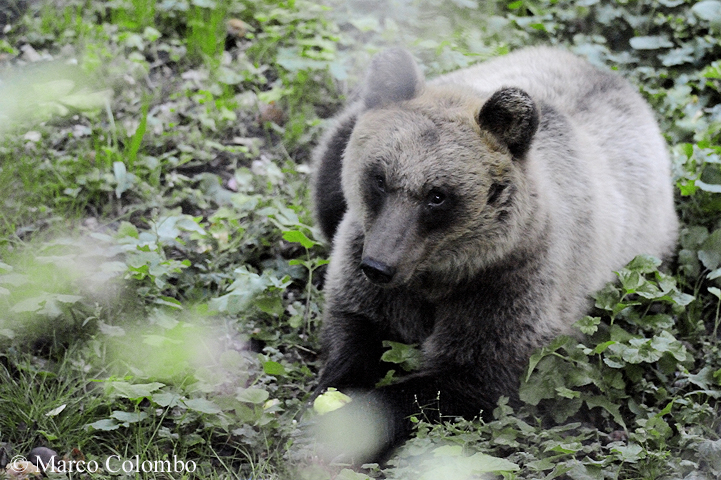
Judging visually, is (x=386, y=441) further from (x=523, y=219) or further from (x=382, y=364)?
(x=523, y=219)

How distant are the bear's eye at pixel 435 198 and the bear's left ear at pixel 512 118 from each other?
1.33 ft

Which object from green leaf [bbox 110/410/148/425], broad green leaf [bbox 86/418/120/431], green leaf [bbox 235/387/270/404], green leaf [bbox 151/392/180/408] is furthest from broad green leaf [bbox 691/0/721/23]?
broad green leaf [bbox 86/418/120/431]

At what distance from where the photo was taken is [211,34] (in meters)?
6.65

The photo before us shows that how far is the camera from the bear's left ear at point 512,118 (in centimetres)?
366

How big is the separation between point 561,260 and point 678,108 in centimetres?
270

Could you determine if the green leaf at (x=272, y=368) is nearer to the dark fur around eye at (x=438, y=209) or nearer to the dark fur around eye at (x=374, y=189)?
the dark fur around eye at (x=374, y=189)

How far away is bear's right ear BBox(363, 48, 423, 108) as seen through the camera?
13.3 ft

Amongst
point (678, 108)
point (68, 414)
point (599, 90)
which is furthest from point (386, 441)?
point (678, 108)

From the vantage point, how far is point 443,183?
363 cm

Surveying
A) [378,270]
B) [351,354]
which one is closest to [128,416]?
[351,354]

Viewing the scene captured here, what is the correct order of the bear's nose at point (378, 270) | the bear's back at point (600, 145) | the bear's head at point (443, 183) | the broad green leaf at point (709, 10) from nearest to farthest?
the bear's nose at point (378, 270) < the bear's head at point (443, 183) < the bear's back at point (600, 145) < the broad green leaf at point (709, 10)

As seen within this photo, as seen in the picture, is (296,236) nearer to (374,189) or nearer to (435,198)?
(374,189)

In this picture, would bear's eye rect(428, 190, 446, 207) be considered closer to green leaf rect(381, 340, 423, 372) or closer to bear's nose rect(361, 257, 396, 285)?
bear's nose rect(361, 257, 396, 285)

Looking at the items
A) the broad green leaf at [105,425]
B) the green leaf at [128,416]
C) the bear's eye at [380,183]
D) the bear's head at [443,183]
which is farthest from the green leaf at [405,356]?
the broad green leaf at [105,425]
